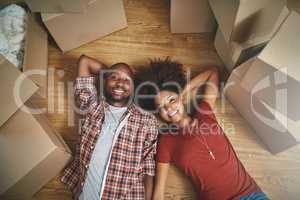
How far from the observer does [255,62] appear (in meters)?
1.01

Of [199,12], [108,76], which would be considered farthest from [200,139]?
[199,12]

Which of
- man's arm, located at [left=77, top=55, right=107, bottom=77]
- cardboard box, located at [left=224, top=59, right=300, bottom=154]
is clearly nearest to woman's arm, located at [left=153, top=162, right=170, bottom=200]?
cardboard box, located at [left=224, top=59, right=300, bottom=154]

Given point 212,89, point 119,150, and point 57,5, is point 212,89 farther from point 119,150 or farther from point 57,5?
point 57,5

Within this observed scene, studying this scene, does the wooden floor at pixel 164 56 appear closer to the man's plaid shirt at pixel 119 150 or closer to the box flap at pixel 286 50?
the man's plaid shirt at pixel 119 150

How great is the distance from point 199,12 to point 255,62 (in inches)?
19.9

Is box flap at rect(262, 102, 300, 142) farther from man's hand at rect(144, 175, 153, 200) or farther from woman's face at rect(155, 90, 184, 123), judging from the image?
man's hand at rect(144, 175, 153, 200)

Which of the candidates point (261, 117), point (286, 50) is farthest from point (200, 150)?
point (286, 50)

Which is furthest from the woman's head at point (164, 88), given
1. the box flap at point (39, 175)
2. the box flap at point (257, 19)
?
the box flap at point (39, 175)

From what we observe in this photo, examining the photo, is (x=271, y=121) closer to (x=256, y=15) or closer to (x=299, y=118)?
(x=299, y=118)

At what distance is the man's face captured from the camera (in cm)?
132

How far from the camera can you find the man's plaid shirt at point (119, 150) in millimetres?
1262

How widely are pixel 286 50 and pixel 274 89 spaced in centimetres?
15

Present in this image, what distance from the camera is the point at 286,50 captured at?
0.93 meters

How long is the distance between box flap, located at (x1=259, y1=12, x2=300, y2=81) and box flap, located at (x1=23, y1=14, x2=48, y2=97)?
103 centimetres
